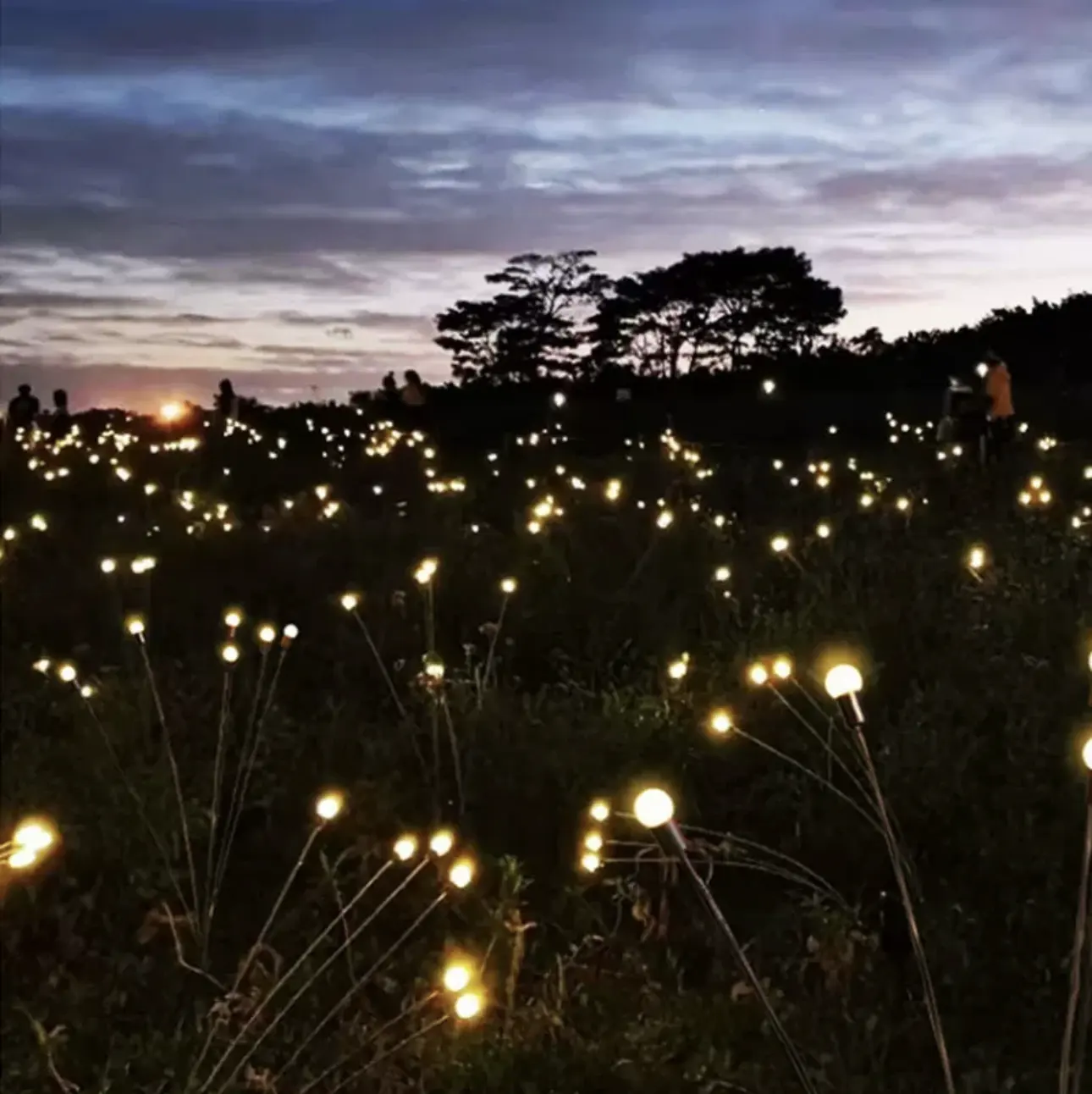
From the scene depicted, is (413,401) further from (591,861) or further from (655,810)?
(655,810)

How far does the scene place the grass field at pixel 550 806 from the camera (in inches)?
134

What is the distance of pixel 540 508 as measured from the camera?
867 centimetres

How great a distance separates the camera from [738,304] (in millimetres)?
27781

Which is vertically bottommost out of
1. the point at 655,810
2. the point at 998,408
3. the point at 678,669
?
the point at 678,669

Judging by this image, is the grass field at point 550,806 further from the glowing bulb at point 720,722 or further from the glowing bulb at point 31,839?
the glowing bulb at point 31,839

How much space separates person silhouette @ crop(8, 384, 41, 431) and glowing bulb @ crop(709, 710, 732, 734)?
1273cm

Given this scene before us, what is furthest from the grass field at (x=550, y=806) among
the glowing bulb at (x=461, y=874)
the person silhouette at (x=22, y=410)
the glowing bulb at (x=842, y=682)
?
the person silhouette at (x=22, y=410)

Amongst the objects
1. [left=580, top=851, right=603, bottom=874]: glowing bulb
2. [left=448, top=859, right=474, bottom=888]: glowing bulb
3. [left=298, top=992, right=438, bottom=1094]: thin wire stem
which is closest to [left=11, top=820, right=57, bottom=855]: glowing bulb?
[left=298, top=992, right=438, bottom=1094]: thin wire stem

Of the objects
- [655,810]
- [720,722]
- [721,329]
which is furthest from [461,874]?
[721,329]

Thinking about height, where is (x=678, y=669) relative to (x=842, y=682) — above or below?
below

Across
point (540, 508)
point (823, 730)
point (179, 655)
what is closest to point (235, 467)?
point (540, 508)

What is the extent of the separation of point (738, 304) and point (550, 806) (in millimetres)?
24077

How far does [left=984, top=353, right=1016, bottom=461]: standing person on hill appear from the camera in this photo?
11.0 metres

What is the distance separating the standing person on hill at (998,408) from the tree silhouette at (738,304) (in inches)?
601
